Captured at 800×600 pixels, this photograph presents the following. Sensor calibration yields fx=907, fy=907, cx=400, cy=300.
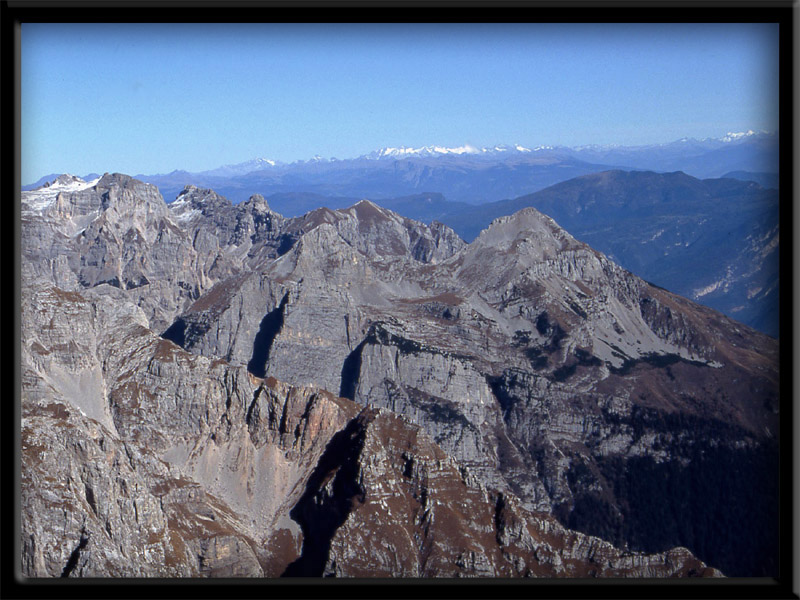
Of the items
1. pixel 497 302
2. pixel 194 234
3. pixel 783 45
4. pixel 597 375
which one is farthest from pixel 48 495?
pixel 194 234

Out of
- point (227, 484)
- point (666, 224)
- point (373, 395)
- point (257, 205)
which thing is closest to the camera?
point (227, 484)

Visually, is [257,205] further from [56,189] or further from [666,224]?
[666,224]

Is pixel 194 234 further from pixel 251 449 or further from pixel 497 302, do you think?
pixel 251 449

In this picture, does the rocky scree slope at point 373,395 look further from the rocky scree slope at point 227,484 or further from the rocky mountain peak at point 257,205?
the rocky mountain peak at point 257,205

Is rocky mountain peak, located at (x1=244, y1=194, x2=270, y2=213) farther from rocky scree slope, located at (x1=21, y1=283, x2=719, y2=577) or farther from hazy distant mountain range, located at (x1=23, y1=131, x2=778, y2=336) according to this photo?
rocky scree slope, located at (x1=21, y1=283, x2=719, y2=577)

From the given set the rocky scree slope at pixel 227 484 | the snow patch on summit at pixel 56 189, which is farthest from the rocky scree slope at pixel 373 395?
the snow patch on summit at pixel 56 189

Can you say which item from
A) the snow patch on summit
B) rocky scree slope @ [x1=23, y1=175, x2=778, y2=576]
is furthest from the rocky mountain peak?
the snow patch on summit

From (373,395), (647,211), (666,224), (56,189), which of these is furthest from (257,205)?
(647,211)

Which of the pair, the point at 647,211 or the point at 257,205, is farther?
the point at 647,211
